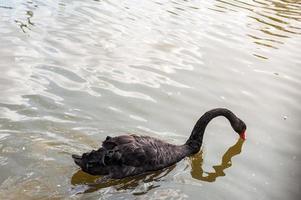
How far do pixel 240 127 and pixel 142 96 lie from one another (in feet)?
5.80

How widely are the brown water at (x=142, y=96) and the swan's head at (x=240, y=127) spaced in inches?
8.1

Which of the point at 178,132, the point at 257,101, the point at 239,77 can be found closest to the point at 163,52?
the point at 239,77

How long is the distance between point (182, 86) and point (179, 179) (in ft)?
9.35

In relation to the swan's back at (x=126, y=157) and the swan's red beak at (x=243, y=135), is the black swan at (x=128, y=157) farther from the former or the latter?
the swan's red beak at (x=243, y=135)

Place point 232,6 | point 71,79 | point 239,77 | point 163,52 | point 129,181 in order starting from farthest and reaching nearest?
point 232,6 → point 163,52 → point 239,77 → point 71,79 → point 129,181

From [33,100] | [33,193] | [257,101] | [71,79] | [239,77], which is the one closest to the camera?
[33,193]

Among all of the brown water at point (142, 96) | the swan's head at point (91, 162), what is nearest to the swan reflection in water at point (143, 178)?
the brown water at point (142, 96)

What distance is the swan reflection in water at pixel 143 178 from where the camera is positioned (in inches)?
217

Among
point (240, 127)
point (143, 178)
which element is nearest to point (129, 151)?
point (143, 178)

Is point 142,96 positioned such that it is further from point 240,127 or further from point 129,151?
point 129,151

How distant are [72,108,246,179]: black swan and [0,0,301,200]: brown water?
0.16 metres

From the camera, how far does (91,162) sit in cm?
539

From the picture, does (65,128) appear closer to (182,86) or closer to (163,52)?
(182,86)

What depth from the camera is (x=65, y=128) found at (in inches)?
253
